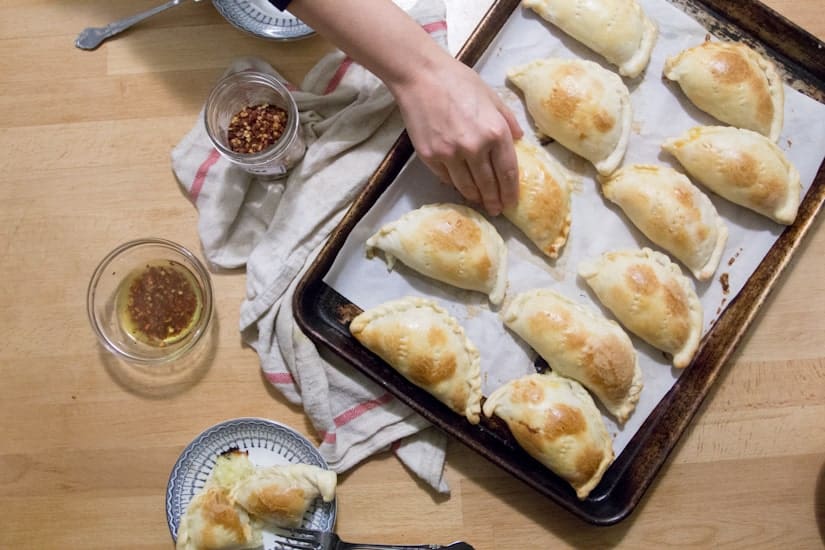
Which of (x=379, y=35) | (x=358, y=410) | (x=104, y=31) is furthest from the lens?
(x=104, y=31)

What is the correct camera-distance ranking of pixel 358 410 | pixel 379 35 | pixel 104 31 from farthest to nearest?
pixel 104 31 < pixel 358 410 < pixel 379 35

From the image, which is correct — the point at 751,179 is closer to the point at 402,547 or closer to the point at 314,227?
the point at 314,227

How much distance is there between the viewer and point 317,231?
4.92 ft

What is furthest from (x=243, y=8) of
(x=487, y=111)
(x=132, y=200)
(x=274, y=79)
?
(x=487, y=111)

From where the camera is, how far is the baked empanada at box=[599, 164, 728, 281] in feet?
4.72

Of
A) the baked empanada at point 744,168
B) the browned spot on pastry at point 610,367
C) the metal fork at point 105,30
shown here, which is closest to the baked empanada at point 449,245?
the browned spot on pastry at point 610,367

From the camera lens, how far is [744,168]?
4.73 feet

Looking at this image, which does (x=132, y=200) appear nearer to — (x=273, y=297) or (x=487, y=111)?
(x=273, y=297)

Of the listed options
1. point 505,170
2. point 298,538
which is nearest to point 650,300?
point 505,170

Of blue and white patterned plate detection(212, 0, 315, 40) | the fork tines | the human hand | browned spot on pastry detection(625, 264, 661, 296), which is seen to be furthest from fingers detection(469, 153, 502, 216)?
the fork tines

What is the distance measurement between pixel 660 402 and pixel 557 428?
9.3 inches

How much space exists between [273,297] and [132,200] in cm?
39

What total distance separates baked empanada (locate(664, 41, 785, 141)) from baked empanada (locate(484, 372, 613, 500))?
0.67 metres

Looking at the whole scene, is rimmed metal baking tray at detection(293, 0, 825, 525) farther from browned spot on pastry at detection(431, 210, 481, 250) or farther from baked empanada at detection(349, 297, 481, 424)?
browned spot on pastry at detection(431, 210, 481, 250)
